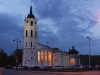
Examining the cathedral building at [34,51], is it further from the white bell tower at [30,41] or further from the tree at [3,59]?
the tree at [3,59]

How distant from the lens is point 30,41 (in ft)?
423

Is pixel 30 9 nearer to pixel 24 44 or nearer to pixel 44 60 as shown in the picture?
pixel 24 44

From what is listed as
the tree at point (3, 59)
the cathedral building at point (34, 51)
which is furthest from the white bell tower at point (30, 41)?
the tree at point (3, 59)

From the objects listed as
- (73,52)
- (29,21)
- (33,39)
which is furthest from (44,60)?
(73,52)

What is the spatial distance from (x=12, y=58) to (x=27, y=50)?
24551 mm

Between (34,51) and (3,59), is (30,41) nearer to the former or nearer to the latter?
(34,51)

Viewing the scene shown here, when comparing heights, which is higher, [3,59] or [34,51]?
[34,51]

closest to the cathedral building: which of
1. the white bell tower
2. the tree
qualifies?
the white bell tower

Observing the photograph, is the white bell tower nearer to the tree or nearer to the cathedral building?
the cathedral building

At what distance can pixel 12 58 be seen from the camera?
149125mm

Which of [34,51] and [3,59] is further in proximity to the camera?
[3,59]

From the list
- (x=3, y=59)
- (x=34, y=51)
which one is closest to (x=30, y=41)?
(x=34, y=51)

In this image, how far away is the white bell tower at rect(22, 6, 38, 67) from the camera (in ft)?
418

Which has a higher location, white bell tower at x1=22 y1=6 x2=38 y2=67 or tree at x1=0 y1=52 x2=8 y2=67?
white bell tower at x1=22 y1=6 x2=38 y2=67
